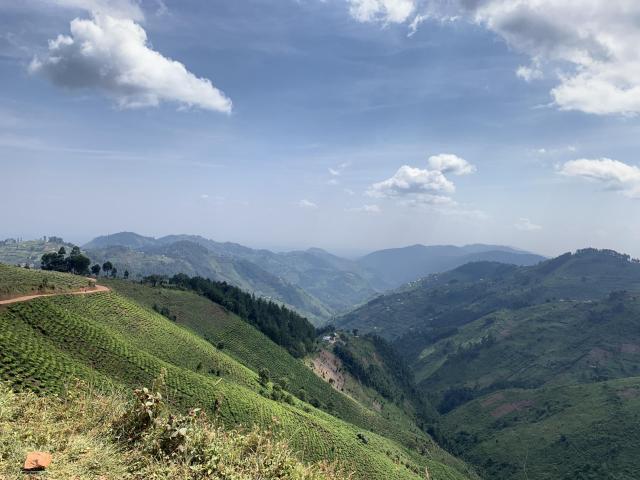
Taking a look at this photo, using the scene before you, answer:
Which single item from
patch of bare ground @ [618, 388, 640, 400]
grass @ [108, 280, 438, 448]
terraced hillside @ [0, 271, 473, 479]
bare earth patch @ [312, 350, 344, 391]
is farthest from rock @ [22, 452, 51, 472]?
patch of bare ground @ [618, 388, 640, 400]

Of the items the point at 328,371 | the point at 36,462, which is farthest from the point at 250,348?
the point at 36,462

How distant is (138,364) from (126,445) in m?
55.8

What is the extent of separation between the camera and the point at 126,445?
13914mm

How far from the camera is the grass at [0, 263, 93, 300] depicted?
71581 mm

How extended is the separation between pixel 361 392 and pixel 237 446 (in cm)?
18803

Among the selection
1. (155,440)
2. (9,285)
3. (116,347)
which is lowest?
(116,347)

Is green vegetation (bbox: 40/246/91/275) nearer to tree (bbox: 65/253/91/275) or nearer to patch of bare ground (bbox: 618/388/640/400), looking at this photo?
tree (bbox: 65/253/91/275)

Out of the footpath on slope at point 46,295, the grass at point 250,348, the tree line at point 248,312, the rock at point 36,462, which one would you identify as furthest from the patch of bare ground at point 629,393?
the rock at point 36,462

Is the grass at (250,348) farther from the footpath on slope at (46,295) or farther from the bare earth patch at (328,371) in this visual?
the footpath on slope at (46,295)

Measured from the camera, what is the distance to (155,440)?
13.9 metres

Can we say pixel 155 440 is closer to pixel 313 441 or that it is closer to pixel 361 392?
pixel 313 441

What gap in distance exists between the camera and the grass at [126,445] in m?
12.4

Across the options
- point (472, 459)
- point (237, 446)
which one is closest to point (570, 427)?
point (472, 459)

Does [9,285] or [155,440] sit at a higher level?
[155,440]
